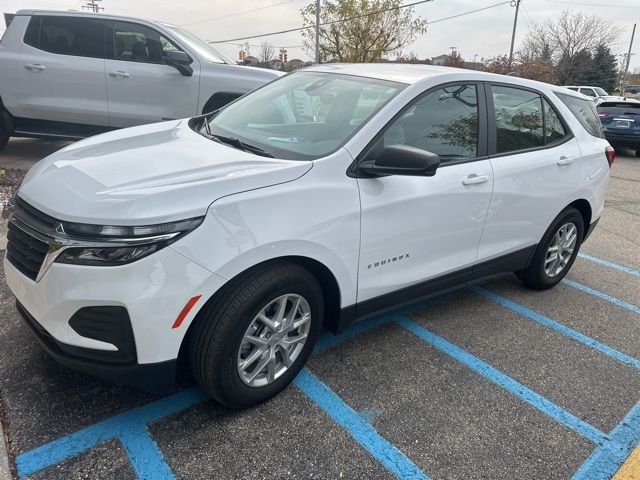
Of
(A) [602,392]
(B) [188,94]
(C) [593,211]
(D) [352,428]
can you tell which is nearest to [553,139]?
(C) [593,211]

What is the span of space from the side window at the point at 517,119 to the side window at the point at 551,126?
0.06 meters

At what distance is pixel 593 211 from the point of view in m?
4.43

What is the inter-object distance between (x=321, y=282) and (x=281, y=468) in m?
0.93

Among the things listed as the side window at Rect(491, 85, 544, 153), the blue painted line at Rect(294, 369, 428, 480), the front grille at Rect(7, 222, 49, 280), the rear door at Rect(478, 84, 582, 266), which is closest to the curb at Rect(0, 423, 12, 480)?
the front grille at Rect(7, 222, 49, 280)

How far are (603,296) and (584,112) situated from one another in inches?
63.3

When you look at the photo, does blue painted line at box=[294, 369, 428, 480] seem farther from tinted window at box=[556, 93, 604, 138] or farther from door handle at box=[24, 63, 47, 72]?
door handle at box=[24, 63, 47, 72]

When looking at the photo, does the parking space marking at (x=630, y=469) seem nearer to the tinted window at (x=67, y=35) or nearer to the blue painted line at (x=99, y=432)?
the blue painted line at (x=99, y=432)

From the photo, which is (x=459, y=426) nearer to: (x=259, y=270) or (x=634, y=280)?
(x=259, y=270)

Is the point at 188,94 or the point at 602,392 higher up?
the point at 188,94

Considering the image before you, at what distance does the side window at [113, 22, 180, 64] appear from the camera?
6.49 meters

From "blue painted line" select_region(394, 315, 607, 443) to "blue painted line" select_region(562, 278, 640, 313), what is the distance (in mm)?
1822

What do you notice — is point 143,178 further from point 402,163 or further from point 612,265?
point 612,265

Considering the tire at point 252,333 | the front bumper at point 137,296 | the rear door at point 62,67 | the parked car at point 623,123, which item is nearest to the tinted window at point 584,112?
the tire at point 252,333

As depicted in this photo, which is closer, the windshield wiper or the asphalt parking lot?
the asphalt parking lot
